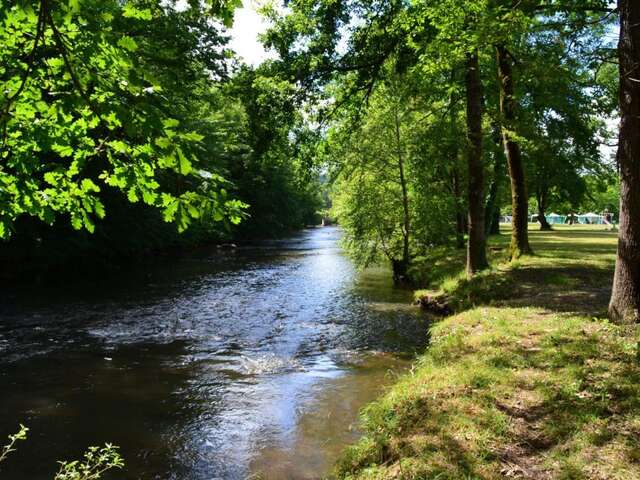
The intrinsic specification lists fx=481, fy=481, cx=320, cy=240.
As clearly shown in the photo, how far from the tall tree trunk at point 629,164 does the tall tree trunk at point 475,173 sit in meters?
6.73

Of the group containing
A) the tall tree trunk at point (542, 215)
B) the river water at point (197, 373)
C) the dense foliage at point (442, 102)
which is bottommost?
the river water at point (197, 373)

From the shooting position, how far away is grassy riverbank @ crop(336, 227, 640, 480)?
15.1 ft

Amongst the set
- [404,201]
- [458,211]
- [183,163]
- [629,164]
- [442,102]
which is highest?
[442,102]

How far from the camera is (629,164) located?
24.6 ft

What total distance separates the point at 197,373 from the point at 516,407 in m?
6.22

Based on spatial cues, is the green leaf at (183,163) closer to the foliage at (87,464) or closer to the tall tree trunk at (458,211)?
the foliage at (87,464)

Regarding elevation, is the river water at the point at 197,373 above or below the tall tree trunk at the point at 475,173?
below

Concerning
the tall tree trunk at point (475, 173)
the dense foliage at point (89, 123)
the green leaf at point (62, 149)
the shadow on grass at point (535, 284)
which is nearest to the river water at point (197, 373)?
the shadow on grass at point (535, 284)

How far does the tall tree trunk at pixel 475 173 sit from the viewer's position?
1430cm

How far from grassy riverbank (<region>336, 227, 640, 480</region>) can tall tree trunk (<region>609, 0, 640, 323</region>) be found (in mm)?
637

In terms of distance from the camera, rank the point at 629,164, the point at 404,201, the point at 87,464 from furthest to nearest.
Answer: the point at 404,201 < the point at 629,164 < the point at 87,464

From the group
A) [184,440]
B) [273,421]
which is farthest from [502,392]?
[184,440]

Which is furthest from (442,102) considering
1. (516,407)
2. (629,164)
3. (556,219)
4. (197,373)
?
(556,219)

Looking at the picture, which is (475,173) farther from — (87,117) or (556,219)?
(556,219)
